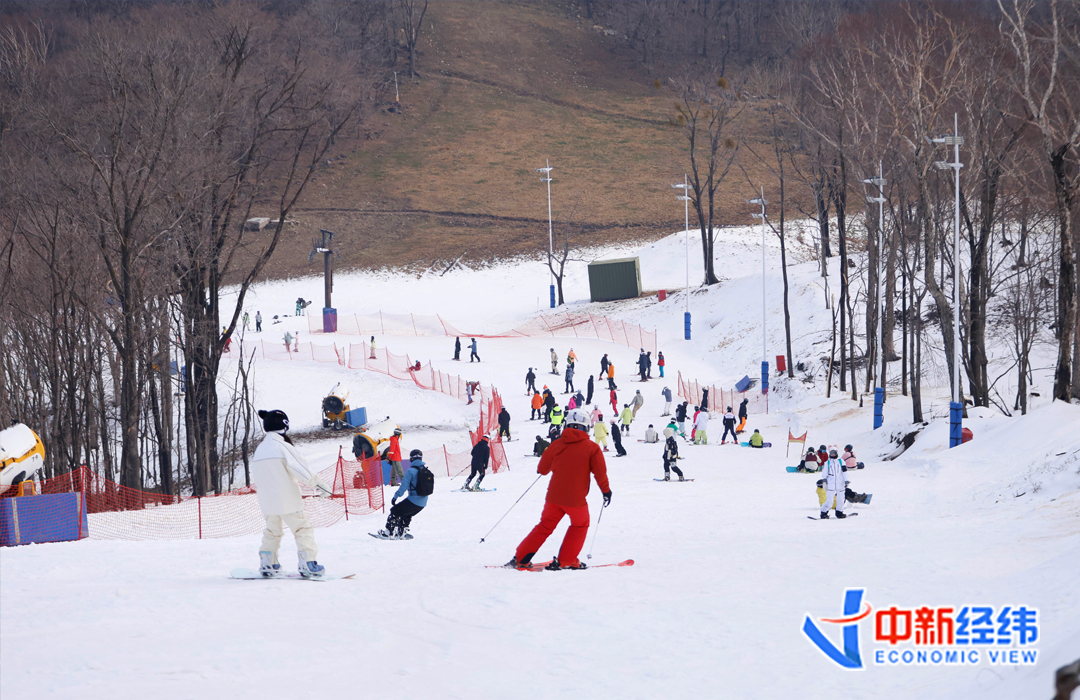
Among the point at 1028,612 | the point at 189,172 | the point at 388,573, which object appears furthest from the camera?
the point at 189,172

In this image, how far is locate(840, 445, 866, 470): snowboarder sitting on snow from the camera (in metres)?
19.2

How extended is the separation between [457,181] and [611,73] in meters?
35.0

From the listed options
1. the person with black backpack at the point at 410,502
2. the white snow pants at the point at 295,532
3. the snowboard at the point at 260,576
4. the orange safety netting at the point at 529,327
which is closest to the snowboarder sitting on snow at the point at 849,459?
the person with black backpack at the point at 410,502

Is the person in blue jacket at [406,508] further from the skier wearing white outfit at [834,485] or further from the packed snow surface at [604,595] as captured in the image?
the skier wearing white outfit at [834,485]

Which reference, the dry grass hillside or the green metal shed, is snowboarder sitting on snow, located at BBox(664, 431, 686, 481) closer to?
the green metal shed

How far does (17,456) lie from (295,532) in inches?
288

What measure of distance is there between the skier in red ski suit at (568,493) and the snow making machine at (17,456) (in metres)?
8.45

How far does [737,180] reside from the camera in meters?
92.1

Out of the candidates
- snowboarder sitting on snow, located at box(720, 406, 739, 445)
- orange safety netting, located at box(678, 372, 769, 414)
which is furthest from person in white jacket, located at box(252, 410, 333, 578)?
orange safety netting, located at box(678, 372, 769, 414)

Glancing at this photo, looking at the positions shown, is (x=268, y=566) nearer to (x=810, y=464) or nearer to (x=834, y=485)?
(x=834, y=485)

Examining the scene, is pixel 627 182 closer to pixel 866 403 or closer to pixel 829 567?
pixel 866 403

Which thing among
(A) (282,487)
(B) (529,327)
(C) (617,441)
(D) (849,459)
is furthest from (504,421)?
(B) (529,327)

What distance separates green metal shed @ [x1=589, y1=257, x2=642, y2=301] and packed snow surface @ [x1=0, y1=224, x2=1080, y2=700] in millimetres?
39310

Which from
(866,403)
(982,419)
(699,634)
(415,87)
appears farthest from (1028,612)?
(415,87)
